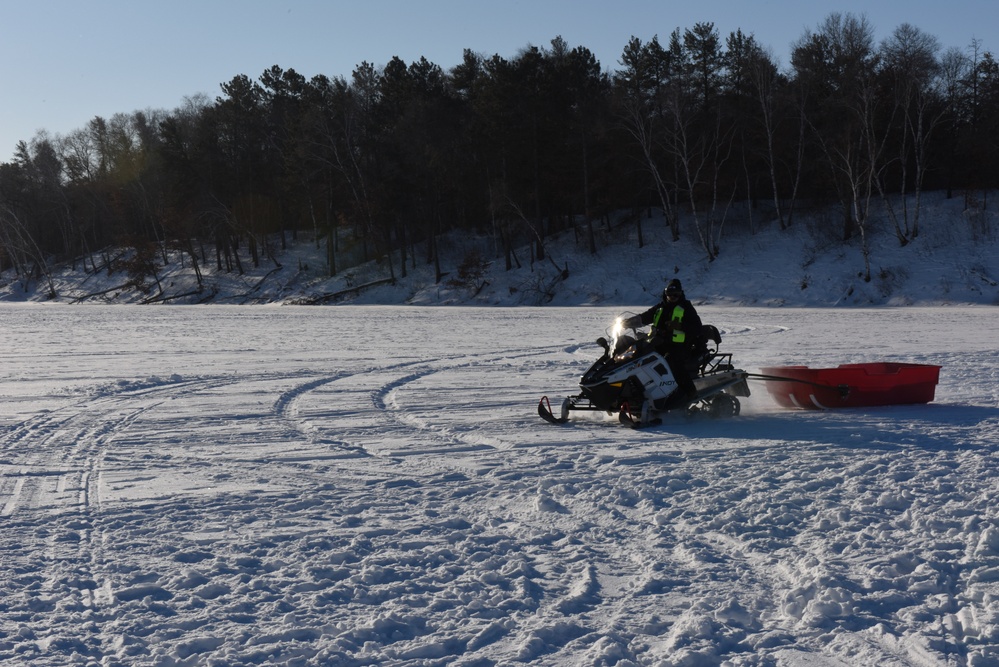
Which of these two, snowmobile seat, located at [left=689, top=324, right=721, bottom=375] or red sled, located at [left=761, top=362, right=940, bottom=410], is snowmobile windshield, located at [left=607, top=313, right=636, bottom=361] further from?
red sled, located at [left=761, top=362, right=940, bottom=410]

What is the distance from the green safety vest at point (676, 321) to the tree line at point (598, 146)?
2683 cm

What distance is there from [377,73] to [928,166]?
31334 millimetres

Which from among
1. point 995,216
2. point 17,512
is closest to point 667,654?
point 17,512

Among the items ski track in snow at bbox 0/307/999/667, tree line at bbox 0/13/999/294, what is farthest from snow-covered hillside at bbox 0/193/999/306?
ski track in snow at bbox 0/307/999/667

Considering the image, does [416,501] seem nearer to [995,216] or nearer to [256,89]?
[995,216]

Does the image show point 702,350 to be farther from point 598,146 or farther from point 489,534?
point 598,146

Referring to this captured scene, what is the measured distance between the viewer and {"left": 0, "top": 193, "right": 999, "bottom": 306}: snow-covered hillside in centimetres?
3262

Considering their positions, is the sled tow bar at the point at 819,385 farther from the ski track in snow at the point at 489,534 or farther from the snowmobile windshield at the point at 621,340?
the snowmobile windshield at the point at 621,340

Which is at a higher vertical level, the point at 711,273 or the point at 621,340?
the point at 711,273

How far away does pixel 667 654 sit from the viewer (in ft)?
12.3

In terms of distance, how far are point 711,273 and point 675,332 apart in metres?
29.8

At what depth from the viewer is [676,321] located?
9.31 meters

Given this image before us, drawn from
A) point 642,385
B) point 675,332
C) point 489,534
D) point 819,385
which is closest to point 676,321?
point 675,332

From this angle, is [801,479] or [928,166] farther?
[928,166]
